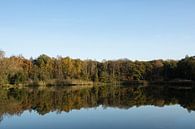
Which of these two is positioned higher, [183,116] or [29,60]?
[29,60]

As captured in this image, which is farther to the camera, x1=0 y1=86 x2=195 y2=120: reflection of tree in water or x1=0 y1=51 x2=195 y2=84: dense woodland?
x1=0 y1=51 x2=195 y2=84: dense woodland

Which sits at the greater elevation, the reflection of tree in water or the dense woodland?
the dense woodland

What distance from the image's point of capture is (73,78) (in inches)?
3241

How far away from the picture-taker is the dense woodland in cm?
7006

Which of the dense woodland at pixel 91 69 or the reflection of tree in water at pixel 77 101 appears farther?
the dense woodland at pixel 91 69

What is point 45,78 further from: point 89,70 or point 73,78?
point 89,70

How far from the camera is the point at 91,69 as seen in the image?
86312 millimetres

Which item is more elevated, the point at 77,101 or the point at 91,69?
the point at 91,69

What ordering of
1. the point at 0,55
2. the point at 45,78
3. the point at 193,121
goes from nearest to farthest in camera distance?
the point at 193,121
the point at 0,55
the point at 45,78

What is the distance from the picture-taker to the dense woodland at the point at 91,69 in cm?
7006

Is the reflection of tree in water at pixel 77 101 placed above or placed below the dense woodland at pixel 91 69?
below

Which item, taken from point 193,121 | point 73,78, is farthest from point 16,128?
point 73,78

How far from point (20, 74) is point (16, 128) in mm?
48469

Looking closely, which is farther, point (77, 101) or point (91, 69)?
point (91, 69)
